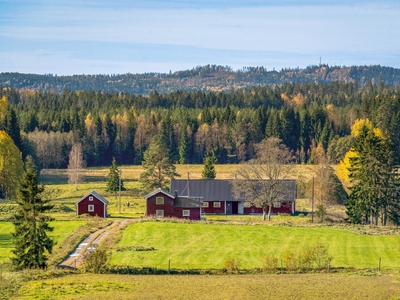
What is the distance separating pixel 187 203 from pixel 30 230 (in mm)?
30749

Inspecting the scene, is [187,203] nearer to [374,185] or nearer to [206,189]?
[206,189]

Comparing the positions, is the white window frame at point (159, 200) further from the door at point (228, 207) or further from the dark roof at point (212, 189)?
the door at point (228, 207)

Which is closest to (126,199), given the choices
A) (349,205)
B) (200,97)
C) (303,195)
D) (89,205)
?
(89,205)

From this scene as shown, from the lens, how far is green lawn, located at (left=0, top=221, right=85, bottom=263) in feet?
151

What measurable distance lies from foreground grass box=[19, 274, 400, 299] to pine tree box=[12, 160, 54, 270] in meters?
3.57

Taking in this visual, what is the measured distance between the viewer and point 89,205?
217ft

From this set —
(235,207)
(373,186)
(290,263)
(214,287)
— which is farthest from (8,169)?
(214,287)

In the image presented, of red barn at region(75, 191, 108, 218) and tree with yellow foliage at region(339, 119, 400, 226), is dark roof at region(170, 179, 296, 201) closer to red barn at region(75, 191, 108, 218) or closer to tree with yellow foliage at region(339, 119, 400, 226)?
tree with yellow foliage at region(339, 119, 400, 226)

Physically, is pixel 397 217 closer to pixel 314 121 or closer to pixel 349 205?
pixel 349 205

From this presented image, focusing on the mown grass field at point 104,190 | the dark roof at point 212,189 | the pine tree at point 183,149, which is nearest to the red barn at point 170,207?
the mown grass field at point 104,190

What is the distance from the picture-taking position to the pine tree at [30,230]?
37.5m

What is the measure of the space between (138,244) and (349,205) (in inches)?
967

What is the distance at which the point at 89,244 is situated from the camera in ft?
155

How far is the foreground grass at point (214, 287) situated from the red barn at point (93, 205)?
2997 cm
